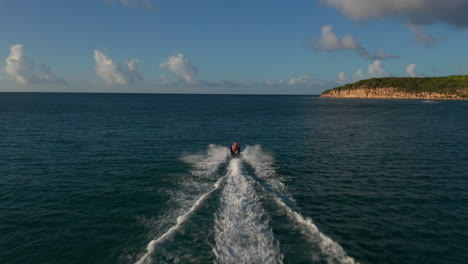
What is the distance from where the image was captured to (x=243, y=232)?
1995cm

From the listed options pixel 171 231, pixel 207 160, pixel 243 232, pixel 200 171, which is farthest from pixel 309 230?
pixel 207 160

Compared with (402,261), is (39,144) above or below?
above

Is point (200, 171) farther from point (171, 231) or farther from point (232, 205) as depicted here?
point (171, 231)

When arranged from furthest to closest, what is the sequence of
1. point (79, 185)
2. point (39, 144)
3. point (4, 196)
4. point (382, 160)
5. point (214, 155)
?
point (39, 144)
point (214, 155)
point (382, 160)
point (79, 185)
point (4, 196)

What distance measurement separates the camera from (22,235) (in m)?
19.7

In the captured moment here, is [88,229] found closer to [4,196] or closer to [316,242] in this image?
[4,196]

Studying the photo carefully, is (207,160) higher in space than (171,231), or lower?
higher

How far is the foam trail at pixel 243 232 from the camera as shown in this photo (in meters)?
17.2

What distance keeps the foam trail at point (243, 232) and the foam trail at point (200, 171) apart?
2516 mm

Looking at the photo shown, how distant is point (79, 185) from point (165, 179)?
30.8 feet

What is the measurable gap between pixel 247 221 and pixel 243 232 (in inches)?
68.5

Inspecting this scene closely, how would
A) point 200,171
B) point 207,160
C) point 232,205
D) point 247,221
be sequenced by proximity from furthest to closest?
point 207,160
point 200,171
point 232,205
point 247,221

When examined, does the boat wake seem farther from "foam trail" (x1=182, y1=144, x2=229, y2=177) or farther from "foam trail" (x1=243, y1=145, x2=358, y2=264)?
"foam trail" (x1=182, y1=144, x2=229, y2=177)

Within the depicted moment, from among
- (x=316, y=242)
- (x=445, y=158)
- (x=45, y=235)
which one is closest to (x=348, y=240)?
(x=316, y=242)
